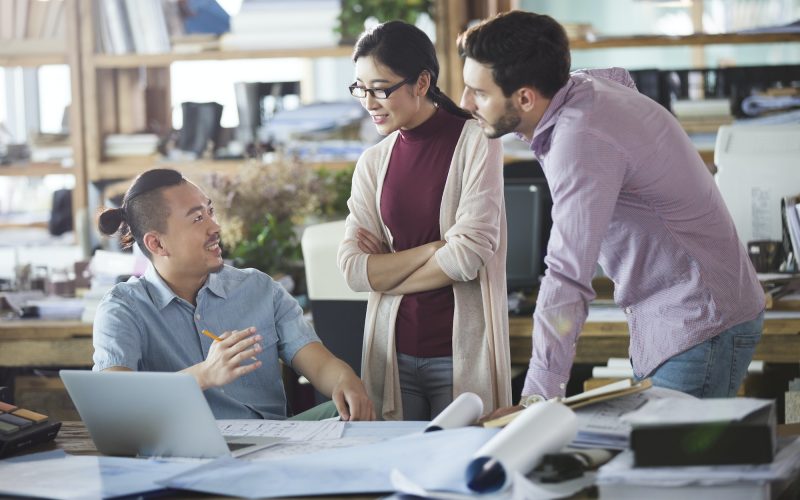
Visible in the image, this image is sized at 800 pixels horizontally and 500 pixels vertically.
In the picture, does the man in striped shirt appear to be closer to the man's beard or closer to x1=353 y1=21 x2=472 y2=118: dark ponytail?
the man's beard

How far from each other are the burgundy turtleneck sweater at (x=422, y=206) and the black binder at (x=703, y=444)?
38.3 inches

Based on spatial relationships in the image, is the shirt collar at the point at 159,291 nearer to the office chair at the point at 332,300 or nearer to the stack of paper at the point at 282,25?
the office chair at the point at 332,300

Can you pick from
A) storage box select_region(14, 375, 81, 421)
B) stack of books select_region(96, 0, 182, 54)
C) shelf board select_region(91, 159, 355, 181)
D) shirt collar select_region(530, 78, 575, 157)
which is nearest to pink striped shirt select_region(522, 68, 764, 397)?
shirt collar select_region(530, 78, 575, 157)

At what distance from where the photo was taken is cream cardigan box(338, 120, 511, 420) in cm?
226

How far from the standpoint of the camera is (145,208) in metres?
2.28

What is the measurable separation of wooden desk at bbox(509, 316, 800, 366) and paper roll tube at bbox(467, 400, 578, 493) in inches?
54.4

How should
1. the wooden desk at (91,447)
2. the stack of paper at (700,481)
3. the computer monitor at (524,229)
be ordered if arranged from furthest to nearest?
the computer monitor at (524,229) → the wooden desk at (91,447) → the stack of paper at (700,481)

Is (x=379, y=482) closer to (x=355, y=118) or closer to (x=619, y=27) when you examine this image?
(x=355, y=118)

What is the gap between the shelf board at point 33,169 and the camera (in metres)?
4.68

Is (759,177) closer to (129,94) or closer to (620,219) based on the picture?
(620,219)

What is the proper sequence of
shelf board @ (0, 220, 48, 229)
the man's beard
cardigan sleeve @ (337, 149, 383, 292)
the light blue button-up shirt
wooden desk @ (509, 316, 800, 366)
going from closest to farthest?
the man's beard < the light blue button-up shirt < cardigan sleeve @ (337, 149, 383, 292) < wooden desk @ (509, 316, 800, 366) < shelf board @ (0, 220, 48, 229)

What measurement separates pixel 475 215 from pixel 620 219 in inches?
16.5

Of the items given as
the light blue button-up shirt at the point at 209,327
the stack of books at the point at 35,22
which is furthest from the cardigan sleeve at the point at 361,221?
the stack of books at the point at 35,22

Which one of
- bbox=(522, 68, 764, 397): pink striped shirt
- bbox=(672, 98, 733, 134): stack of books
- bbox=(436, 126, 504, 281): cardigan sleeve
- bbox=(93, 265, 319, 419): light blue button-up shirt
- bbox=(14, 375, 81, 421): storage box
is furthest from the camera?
bbox=(672, 98, 733, 134): stack of books
